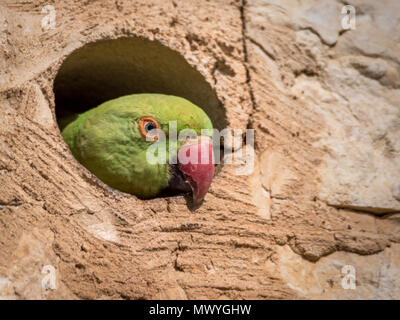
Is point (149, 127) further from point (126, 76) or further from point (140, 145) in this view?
point (126, 76)

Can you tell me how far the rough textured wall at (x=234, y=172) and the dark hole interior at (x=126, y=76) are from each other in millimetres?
86

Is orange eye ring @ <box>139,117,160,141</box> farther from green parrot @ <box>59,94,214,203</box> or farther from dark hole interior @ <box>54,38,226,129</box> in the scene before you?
dark hole interior @ <box>54,38,226,129</box>

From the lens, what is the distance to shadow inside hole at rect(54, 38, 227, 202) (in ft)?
9.76

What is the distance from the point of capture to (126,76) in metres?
3.48

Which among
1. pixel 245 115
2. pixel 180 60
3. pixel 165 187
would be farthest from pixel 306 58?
pixel 165 187

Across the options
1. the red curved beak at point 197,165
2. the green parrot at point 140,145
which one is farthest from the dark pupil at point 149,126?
the red curved beak at point 197,165

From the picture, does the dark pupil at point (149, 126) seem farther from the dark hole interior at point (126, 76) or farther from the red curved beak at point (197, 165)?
the dark hole interior at point (126, 76)

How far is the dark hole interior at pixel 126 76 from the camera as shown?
2977 millimetres

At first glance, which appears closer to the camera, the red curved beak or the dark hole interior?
the red curved beak

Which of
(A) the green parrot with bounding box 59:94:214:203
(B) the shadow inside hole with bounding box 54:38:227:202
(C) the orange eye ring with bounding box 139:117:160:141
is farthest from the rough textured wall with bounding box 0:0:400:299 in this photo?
(C) the orange eye ring with bounding box 139:117:160:141

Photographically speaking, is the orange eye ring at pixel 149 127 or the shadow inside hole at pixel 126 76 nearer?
the orange eye ring at pixel 149 127

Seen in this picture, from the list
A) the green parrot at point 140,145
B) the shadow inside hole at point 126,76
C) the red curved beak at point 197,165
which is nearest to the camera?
the red curved beak at point 197,165

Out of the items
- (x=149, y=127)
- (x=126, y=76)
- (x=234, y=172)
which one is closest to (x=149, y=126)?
(x=149, y=127)

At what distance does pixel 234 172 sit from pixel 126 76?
1273 mm
